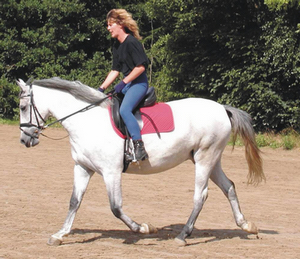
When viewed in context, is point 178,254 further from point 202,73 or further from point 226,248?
point 202,73

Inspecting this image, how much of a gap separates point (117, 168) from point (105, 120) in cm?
56

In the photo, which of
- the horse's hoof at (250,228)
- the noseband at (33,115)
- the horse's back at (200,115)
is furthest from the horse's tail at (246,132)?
the noseband at (33,115)

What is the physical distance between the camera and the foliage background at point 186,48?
58.0 ft

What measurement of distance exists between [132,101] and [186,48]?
547 inches

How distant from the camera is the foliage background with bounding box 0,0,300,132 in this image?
696 inches

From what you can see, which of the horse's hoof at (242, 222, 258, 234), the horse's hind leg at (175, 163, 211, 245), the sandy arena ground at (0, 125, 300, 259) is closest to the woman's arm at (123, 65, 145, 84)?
the horse's hind leg at (175, 163, 211, 245)

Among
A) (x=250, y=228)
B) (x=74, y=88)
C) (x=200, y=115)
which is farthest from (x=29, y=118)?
(x=250, y=228)

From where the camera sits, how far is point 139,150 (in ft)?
21.6

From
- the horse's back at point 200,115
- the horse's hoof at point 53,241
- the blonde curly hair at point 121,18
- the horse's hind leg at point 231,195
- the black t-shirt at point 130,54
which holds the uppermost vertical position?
the blonde curly hair at point 121,18

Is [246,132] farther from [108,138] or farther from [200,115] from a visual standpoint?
[108,138]

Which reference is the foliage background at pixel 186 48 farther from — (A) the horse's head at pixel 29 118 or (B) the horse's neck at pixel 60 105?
(A) the horse's head at pixel 29 118

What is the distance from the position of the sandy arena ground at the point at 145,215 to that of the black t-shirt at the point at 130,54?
6.62ft

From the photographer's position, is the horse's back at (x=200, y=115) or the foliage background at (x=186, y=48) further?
the foliage background at (x=186, y=48)

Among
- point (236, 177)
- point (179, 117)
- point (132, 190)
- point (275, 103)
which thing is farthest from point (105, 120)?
point (275, 103)
